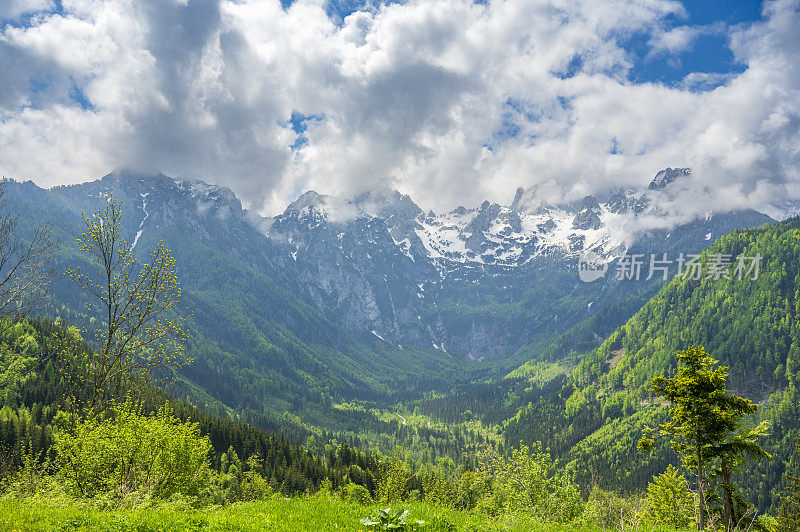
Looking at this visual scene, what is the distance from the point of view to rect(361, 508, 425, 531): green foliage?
12.5 m

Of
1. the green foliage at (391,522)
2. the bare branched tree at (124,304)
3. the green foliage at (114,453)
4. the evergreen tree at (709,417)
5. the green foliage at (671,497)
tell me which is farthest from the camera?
the green foliage at (671,497)

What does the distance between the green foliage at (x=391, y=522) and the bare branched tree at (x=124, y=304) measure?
606 inches

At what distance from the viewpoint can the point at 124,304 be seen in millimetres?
24031

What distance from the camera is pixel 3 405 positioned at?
102188 millimetres

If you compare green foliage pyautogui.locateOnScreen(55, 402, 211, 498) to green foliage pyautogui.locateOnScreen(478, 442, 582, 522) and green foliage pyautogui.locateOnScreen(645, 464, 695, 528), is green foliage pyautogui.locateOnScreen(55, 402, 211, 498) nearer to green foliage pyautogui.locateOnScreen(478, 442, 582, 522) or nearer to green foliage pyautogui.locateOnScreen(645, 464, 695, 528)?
green foliage pyautogui.locateOnScreen(478, 442, 582, 522)

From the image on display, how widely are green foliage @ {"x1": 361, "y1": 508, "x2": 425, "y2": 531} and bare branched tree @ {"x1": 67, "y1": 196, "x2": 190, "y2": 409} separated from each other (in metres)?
15.4

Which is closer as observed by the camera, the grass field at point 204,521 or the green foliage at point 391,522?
the green foliage at point 391,522

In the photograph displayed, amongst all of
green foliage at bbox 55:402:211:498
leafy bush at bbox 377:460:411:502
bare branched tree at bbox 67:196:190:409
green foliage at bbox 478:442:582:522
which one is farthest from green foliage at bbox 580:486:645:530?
leafy bush at bbox 377:460:411:502

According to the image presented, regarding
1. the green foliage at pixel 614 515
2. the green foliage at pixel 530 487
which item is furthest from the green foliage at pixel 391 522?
the green foliage at pixel 530 487

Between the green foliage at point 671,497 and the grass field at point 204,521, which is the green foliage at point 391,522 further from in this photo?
the green foliage at point 671,497

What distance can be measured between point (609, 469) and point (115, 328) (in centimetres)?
23479

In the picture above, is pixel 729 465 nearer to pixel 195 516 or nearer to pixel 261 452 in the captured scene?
pixel 195 516

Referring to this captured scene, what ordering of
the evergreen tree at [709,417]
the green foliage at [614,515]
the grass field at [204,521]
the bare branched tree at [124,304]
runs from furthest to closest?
the evergreen tree at [709,417] → the bare branched tree at [124,304] → the green foliage at [614,515] → the grass field at [204,521]

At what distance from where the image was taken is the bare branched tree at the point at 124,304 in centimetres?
2244
